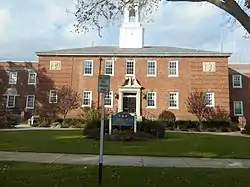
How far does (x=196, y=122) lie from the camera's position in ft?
117

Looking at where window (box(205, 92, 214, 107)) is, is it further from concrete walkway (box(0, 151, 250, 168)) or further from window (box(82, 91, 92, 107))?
concrete walkway (box(0, 151, 250, 168))

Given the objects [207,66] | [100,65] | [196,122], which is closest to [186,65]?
[207,66]

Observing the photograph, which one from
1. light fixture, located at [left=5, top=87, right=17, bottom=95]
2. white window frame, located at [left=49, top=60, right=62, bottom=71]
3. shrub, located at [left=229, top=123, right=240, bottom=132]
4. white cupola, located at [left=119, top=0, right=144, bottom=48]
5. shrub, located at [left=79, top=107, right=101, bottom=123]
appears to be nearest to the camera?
shrub, located at [left=229, top=123, right=240, bottom=132]

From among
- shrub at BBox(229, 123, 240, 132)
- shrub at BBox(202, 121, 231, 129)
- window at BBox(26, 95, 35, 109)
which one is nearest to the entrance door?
shrub at BBox(202, 121, 231, 129)

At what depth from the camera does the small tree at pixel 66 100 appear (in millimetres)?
38938

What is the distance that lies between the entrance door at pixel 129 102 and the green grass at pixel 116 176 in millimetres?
28686

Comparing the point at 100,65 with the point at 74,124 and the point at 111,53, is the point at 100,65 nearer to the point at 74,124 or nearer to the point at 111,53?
the point at 111,53

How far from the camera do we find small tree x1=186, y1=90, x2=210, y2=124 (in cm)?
3712

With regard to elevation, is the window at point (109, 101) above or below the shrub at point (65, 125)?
above

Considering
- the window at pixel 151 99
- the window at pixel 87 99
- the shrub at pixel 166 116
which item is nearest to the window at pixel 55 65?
the window at pixel 87 99

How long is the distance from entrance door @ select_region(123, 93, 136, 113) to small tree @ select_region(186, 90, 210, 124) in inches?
246

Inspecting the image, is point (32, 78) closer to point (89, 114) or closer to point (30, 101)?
point (30, 101)

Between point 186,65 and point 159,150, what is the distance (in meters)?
25.8

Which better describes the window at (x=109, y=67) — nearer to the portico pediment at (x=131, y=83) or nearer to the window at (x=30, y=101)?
the portico pediment at (x=131, y=83)
